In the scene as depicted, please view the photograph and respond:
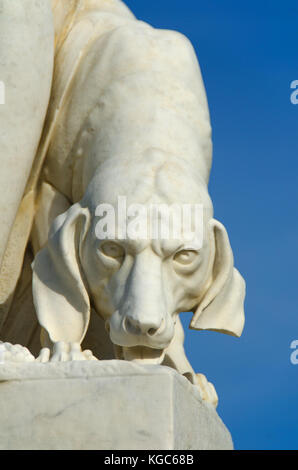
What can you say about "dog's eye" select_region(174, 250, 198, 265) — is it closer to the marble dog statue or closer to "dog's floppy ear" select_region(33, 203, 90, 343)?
the marble dog statue

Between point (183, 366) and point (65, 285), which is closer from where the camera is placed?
point (65, 285)

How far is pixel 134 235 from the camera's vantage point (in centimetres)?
453

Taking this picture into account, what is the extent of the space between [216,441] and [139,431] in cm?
55

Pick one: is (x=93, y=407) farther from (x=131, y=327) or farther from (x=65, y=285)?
(x=65, y=285)

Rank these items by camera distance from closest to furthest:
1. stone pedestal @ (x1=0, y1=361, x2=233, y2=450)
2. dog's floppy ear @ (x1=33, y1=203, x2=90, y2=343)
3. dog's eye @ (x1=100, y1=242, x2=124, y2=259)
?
stone pedestal @ (x1=0, y1=361, x2=233, y2=450) → dog's eye @ (x1=100, y1=242, x2=124, y2=259) → dog's floppy ear @ (x1=33, y1=203, x2=90, y2=343)

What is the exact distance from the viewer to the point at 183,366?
17.0ft

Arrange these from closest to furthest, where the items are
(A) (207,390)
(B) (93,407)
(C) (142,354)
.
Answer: (B) (93,407) < (C) (142,354) < (A) (207,390)

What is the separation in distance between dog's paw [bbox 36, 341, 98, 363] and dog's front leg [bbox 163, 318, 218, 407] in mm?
488

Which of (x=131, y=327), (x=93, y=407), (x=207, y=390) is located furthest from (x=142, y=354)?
(x=93, y=407)

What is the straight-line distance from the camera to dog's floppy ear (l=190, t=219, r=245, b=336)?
4.86m

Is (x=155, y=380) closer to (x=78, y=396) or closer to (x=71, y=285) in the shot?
(x=78, y=396)

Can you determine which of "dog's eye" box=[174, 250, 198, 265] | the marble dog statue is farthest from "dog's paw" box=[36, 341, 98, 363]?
"dog's eye" box=[174, 250, 198, 265]

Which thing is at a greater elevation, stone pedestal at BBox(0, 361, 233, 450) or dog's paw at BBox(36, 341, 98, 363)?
dog's paw at BBox(36, 341, 98, 363)

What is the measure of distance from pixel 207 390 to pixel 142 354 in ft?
1.29
